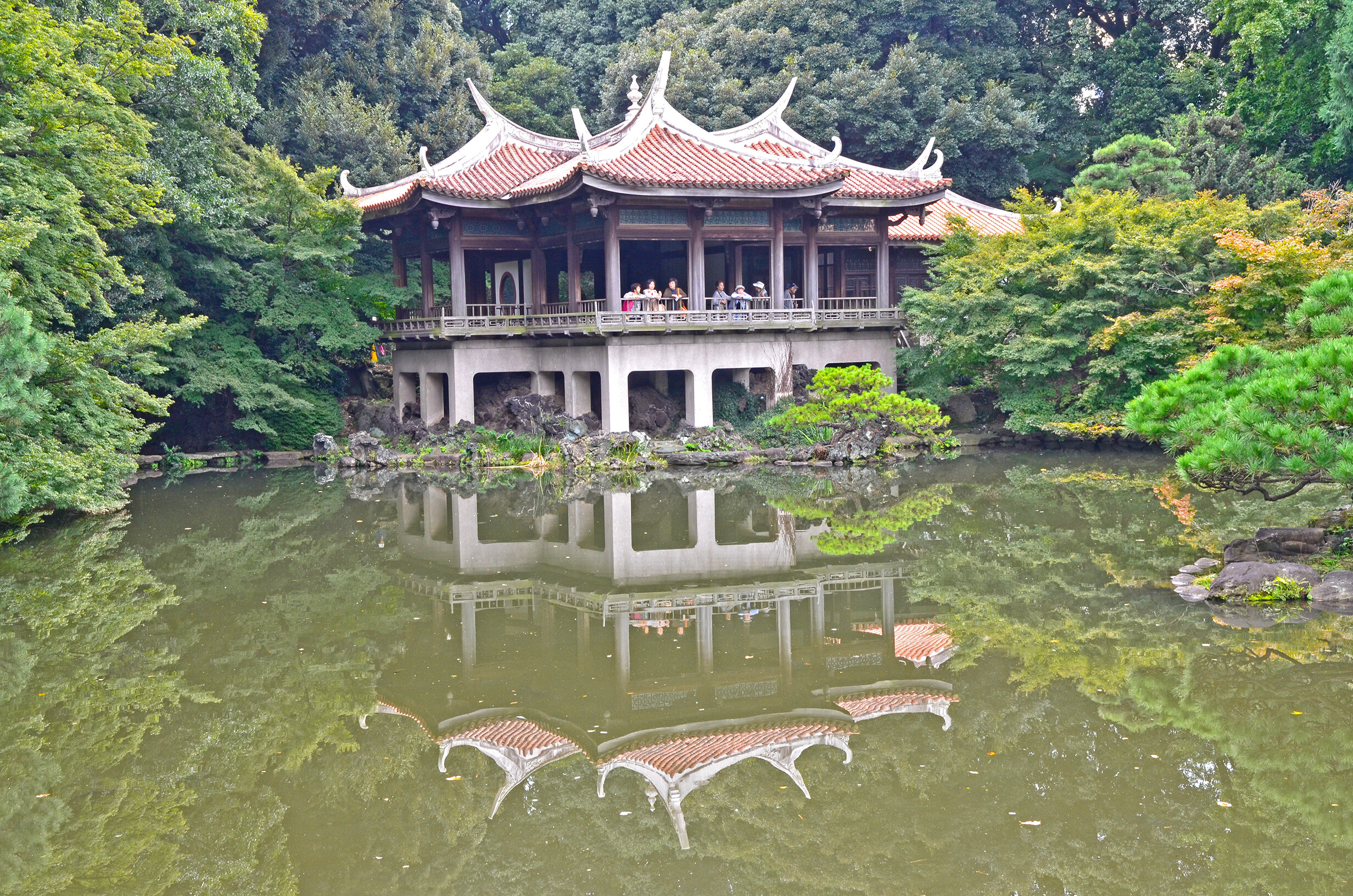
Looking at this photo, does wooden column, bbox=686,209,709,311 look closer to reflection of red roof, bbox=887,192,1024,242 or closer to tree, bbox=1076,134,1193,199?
reflection of red roof, bbox=887,192,1024,242

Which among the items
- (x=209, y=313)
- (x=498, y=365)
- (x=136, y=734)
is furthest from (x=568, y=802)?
(x=209, y=313)

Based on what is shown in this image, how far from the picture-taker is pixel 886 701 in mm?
7414

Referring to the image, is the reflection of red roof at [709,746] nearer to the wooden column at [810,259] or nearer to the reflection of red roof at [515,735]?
the reflection of red roof at [515,735]

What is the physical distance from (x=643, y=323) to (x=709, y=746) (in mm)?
15517

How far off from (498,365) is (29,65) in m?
10.2

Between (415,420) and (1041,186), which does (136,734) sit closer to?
(415,420)

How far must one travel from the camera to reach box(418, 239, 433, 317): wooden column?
2478cm

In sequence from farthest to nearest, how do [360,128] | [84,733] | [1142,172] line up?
[360,128], [1142,172], [84,733]

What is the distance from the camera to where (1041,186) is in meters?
36.7

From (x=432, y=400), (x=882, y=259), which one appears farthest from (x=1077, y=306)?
(x=432, y=400)

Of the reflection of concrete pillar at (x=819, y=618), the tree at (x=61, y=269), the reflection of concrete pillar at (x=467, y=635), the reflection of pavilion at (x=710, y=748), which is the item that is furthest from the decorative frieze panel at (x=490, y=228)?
the reflection of pavilion at (x=710, y=748)

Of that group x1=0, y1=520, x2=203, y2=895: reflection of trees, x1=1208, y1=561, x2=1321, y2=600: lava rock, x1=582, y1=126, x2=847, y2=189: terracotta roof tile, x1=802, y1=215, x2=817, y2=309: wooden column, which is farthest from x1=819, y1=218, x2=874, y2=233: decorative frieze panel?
x1=0, y1=520, x2=203, y2=895: reflection of trees

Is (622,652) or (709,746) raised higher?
(622,652)

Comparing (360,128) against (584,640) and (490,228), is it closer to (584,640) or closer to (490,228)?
(490,228)
